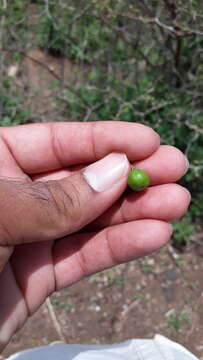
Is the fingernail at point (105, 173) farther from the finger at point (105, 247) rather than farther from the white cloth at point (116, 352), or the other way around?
the white cloth at point (116, 352)

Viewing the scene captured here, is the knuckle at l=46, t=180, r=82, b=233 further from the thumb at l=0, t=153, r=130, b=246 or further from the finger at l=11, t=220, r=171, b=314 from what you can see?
the finger at l=11, t=220, r=171, b=314

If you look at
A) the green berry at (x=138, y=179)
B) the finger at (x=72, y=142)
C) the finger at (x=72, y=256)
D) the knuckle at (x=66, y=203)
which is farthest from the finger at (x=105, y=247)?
the finger at (x=72, y=142)

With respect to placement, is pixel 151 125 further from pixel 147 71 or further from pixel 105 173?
pixel 105 173

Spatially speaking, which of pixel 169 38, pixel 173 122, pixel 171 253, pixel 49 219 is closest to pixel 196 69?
pixel 169 38

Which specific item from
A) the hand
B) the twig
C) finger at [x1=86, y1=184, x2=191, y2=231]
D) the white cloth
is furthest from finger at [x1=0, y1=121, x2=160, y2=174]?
the twig

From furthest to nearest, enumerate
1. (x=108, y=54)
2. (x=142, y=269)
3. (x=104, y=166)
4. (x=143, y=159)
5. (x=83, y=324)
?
(x=108, y=54) → (x=142, y=269) → (x=83, y=324) → (x=143, y=159) → (x=104, y=166)

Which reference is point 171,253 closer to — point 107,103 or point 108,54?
point 107,103
